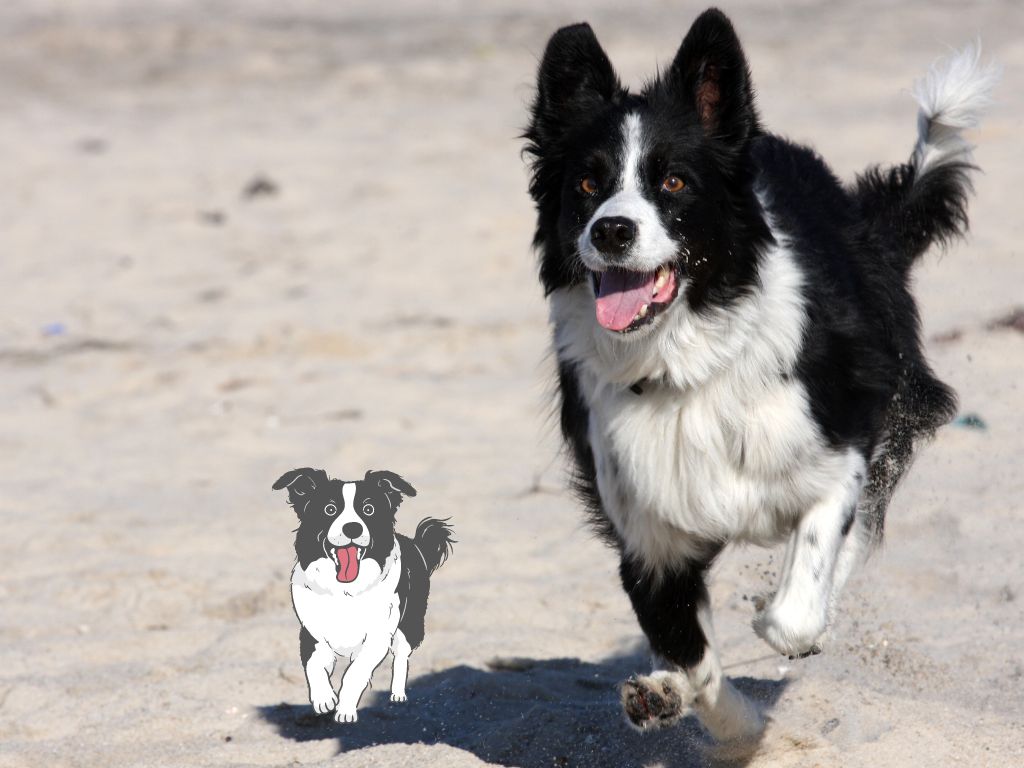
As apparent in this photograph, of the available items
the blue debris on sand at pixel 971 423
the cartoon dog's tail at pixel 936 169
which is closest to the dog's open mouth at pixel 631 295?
the cartoon dog's tail at pixel 936 169

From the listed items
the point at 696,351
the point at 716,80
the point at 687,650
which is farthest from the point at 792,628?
the point at 716,80

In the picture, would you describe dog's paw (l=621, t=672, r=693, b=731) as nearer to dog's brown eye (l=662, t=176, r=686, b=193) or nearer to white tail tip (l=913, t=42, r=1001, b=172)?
dog's brown eye (l=662, t=176, r=686, b=193)

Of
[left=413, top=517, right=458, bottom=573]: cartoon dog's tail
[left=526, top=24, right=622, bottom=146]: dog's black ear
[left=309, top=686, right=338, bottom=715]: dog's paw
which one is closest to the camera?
[left=526, top=24, right=622, bottom=146]: dog's black ear

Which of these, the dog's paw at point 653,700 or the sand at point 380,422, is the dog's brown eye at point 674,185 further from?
the dog's paw at point 653,700

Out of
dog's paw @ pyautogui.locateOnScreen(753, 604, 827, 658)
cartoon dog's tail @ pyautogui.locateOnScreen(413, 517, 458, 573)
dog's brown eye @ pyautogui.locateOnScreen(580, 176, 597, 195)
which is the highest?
dog's brown eye @ pyautogui.locateOnScreen(580, 176, 597, 195)

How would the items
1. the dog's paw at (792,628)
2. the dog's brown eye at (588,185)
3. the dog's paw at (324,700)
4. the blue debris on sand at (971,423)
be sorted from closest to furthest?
the dog's paw at (792,628) → the dog's brown eye at (588,185) → the dog's paw at (324,700) → the blue debris on sand at (971,423)

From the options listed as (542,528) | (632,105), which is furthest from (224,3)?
(632,105)

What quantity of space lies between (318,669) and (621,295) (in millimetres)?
1441

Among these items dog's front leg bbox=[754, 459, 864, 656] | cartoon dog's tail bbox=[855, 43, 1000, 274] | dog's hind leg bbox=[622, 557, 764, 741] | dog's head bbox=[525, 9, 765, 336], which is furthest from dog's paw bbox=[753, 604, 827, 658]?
cartoon dog's tail bbox=[855, 43, 1000, 274]

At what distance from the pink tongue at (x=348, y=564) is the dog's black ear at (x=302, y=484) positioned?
0.18 m

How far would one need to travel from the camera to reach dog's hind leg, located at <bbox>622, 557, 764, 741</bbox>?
396 cm

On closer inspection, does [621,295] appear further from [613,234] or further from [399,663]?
[399,663]

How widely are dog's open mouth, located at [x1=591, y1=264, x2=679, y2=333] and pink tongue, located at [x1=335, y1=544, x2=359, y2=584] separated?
898mm

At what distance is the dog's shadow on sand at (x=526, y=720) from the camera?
13.5 feet
